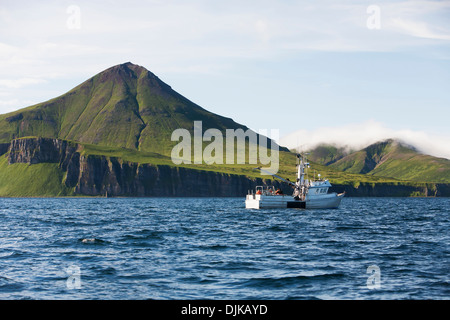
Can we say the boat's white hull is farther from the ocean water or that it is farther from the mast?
the ocean water

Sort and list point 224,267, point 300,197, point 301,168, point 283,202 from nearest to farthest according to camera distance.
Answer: point 224,267, point 301,168, point 300,197, point 283,202

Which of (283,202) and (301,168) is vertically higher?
(301,168)

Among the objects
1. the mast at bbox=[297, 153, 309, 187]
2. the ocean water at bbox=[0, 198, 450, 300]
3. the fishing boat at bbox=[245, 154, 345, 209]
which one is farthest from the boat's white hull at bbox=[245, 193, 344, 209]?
the ocean water at bbox=[0, 198, 450, 300]

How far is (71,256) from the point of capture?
42875mm

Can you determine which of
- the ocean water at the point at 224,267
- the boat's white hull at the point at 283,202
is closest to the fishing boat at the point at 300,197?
the boat's white hull at the point at 283,202

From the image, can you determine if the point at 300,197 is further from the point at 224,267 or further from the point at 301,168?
the point at 224,267

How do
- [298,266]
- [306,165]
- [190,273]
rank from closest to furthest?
[190,273] < [298,266] < [306,165]

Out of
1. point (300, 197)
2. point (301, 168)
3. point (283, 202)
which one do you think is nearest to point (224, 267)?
point (301, 168)

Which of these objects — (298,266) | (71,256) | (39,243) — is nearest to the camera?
(298,266)

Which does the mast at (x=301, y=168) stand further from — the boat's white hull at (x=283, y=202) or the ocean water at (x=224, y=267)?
the ocean water at (x=224, y=267)

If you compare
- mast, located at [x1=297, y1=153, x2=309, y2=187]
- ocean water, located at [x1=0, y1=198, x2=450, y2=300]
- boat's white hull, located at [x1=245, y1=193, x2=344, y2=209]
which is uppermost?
mast, located at [x1=297, y1=153, x2=309, y2=187]
